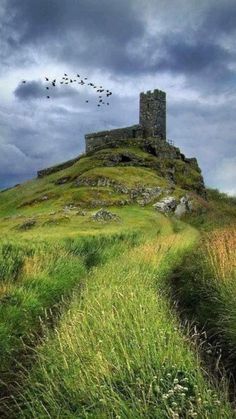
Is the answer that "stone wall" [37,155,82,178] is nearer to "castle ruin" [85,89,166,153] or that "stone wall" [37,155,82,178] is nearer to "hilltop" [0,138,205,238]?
"hilltop" [0,138,205,238]

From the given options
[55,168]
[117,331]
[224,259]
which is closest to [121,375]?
[117,331]

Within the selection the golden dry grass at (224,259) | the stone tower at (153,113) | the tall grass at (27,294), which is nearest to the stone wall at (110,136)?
the stone tower at (153,113)

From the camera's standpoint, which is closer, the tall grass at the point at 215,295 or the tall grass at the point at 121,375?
the tall grass at the point at 121,375

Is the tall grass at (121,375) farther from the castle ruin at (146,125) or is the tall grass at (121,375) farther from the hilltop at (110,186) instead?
the castle ruin at (146,125)

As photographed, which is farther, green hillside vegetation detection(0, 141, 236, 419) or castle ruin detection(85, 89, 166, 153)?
castle ruin detection(85, 89, 166, 153)

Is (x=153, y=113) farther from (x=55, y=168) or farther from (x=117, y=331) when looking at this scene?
(x=117, y=331)

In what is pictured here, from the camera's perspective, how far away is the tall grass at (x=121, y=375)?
7000 mm

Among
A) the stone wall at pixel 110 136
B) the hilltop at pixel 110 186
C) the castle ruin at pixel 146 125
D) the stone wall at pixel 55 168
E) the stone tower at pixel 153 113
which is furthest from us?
the stone wall at pixel 55 168

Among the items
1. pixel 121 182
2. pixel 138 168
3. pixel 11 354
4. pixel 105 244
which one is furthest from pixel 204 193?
pixel 11 354

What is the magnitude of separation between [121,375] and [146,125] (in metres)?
109

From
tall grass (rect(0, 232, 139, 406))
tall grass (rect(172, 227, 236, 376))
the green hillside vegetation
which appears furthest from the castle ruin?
tall grass (rect(172, 227, 236, 376))

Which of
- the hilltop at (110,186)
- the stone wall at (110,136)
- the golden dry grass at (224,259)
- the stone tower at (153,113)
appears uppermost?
the stone tower at (153,113)

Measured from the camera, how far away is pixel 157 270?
2056 centimetres

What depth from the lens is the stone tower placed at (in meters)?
114
